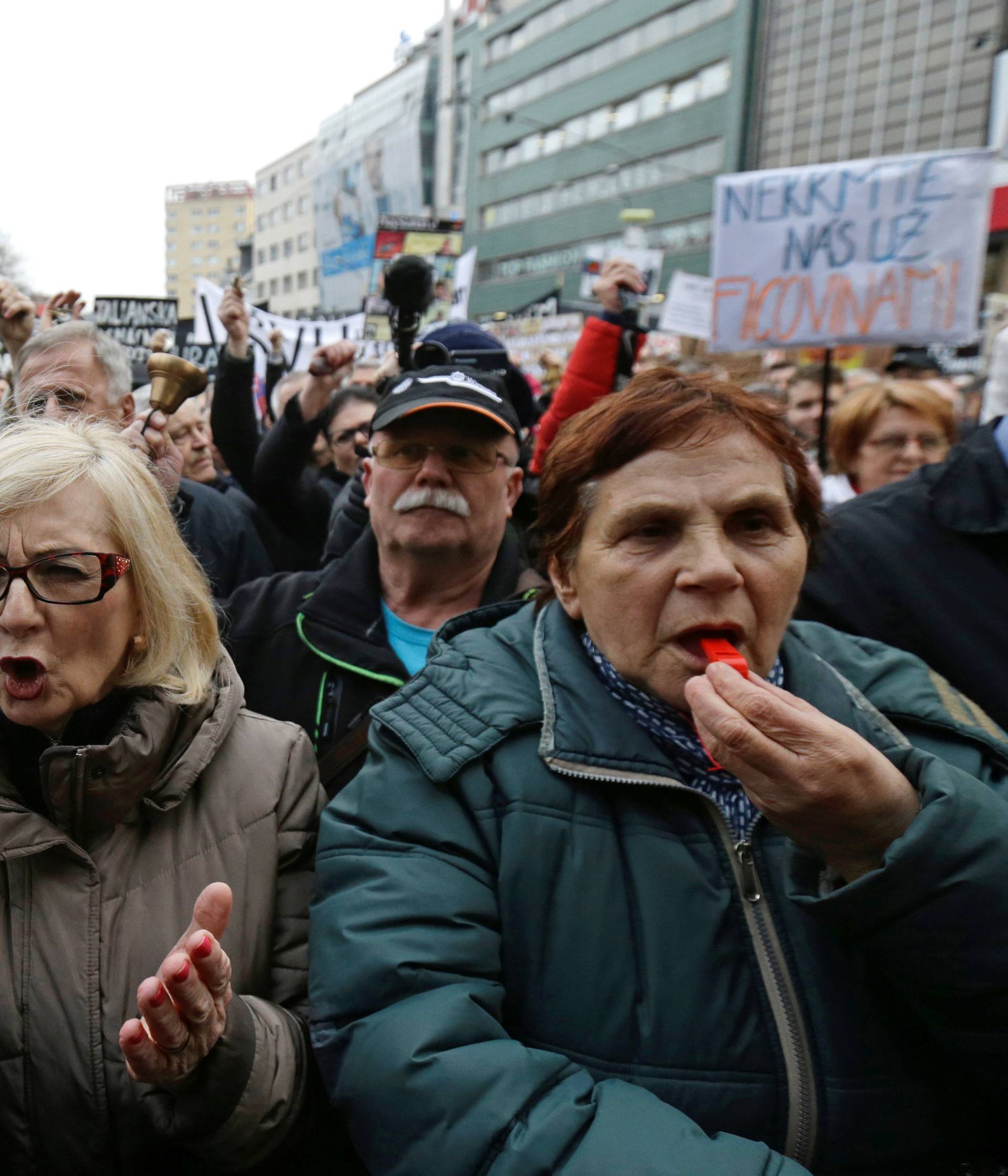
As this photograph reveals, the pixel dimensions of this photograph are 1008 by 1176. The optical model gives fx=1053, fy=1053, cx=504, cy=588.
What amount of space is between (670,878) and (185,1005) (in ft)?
2.17

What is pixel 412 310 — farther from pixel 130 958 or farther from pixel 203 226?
pixel 203 226

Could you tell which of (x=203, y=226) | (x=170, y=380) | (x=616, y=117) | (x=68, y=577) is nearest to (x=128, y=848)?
(x=68, y=577)

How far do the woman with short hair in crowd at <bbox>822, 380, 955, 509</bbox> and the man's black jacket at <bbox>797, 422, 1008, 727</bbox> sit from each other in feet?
6.28

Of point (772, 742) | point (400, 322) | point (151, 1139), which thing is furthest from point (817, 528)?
point (400, 322)

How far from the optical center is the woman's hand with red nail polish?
1332mm

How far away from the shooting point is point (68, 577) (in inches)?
66.9

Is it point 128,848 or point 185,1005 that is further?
point 128,848

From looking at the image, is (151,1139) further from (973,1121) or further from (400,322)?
(400,322)

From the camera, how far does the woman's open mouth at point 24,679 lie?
1.67 metres

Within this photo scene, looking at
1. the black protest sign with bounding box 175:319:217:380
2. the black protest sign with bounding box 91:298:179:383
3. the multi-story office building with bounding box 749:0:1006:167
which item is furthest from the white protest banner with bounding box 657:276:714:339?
the multi-story office building with bounding box 749:0:1006:167

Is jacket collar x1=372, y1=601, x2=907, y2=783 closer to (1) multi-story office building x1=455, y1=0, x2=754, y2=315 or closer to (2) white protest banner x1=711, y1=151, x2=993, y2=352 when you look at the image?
(2) white protest banner x1=711, y1=151, x2=993, y2=352

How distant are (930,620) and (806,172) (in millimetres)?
3514

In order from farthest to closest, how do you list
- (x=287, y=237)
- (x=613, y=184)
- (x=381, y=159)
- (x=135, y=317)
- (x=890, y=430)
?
(x=287, y=237)
(x=381, y=159)
(x=613, y=184)
(x=135, y=317)
(x=890, y=430)

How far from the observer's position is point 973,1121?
1.43m
